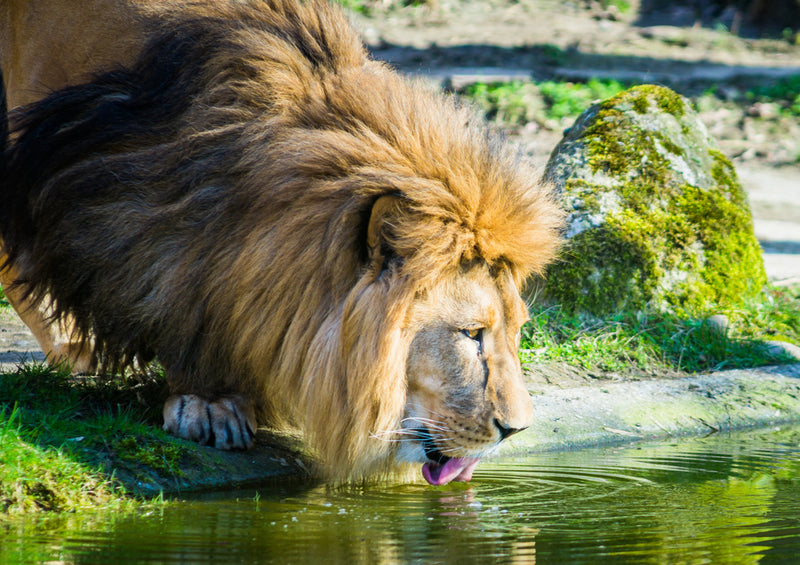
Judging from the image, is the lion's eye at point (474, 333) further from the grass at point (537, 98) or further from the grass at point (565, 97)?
the grass at point (537, 98)

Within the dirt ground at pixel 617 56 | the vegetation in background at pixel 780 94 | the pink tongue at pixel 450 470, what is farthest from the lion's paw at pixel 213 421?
the vegetation in background at pixel 780 94

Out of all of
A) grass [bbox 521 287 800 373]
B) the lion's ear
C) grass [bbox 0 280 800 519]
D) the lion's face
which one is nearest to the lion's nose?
the lion's face

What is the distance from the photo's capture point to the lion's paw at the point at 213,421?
3754 millimetres

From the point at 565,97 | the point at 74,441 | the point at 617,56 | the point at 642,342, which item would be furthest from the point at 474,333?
the point at 617,56

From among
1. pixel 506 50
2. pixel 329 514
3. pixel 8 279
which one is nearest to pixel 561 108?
pixel 506 50

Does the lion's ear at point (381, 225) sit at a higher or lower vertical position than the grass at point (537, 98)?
lower

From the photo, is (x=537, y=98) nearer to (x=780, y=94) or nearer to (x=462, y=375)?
(x=780, y=94)

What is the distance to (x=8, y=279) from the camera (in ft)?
14.5

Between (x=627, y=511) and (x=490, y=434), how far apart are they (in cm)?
50

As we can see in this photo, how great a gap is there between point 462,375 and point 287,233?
69 cm

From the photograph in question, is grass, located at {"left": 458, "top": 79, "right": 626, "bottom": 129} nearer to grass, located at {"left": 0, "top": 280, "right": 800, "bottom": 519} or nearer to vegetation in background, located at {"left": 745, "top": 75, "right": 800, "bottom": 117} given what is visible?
vegetation in background, located at {"left": 745, "top": 75, "right": 800, "bottom": 117}

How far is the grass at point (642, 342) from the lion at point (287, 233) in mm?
1722

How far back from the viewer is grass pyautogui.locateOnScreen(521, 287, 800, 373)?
5434 millimetres

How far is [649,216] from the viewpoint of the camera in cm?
586
